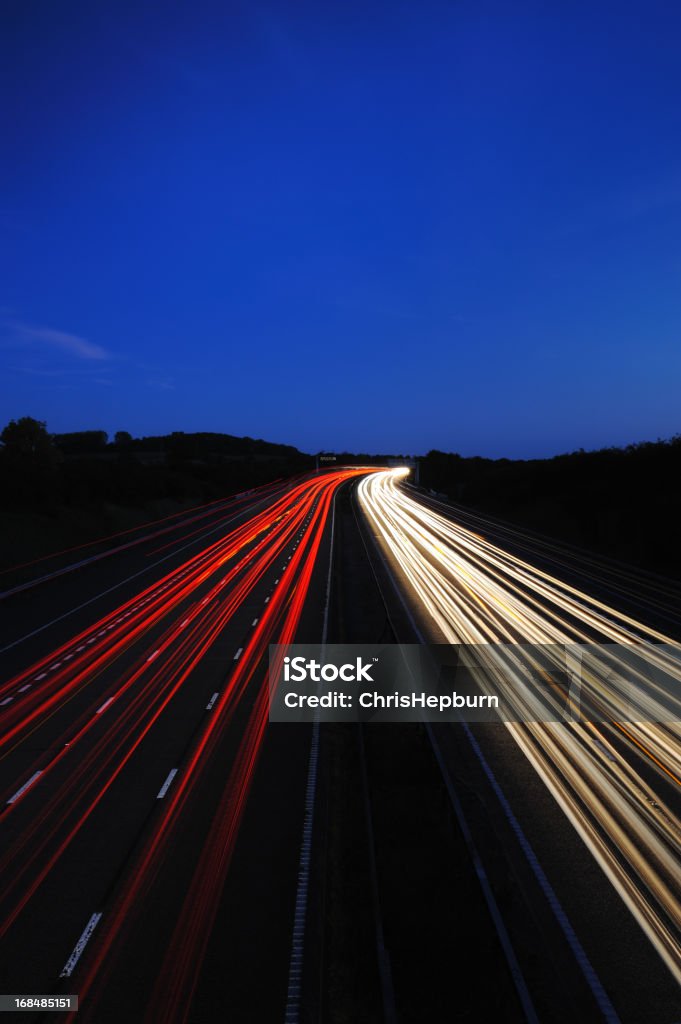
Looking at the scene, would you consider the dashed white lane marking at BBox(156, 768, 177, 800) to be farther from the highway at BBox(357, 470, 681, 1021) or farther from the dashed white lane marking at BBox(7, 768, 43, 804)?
the highway at BBox(357, 470, 681, 1021)

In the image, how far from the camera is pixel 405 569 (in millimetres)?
33719

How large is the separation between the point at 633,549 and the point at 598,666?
22346 mm

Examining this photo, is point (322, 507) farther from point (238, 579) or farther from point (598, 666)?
point (598, 666)

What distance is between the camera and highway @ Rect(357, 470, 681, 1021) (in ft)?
26.7

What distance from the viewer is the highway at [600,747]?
8.15 metres

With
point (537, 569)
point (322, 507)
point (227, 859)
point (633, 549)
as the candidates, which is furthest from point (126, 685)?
point (322, 507)
